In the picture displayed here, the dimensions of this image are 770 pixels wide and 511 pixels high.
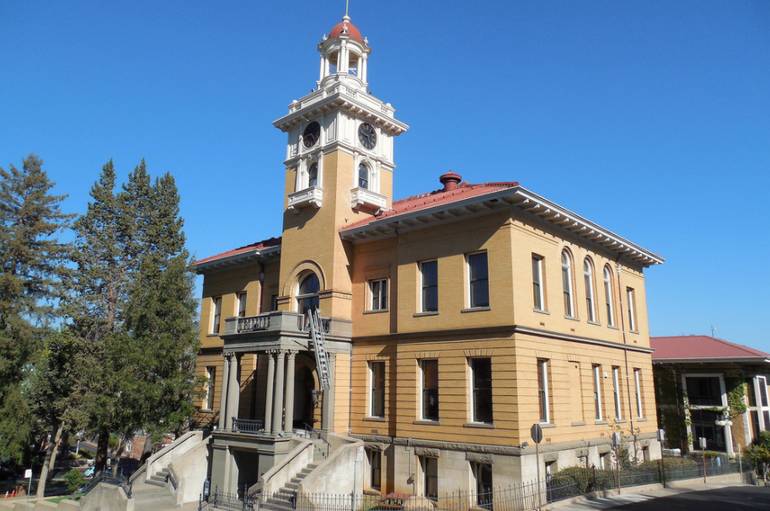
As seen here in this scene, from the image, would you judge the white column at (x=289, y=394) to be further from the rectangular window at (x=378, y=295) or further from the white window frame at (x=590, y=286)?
the white window frame at (x=590, y=286)

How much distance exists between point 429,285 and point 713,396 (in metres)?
23.4

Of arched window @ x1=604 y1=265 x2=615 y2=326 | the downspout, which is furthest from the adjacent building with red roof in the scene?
arched window @ x1=604 y1=265 x2=615 y2=326

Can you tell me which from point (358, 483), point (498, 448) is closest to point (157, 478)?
point (358, 483)

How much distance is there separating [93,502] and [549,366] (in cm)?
2209

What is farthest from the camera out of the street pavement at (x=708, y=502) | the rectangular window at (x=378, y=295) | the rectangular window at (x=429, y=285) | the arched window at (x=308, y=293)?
the arched window at (x=308, y=293)

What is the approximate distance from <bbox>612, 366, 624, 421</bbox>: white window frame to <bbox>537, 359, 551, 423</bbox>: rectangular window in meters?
7.25

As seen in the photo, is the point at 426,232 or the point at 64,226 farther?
the point at 64,226

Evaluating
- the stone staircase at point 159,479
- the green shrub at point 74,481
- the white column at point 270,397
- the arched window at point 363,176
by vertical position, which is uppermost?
the arched window at point 363,176

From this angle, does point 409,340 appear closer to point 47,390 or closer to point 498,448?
point 498,448

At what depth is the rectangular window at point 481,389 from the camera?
2188 centimetres

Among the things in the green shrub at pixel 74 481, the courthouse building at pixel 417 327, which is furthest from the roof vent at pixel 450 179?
the green shrub at pixel 74 481

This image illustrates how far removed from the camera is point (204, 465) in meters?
27.1

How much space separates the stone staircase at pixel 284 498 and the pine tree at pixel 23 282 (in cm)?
1886

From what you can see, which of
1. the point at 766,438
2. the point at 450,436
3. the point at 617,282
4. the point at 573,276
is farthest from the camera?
the point at 766,438
